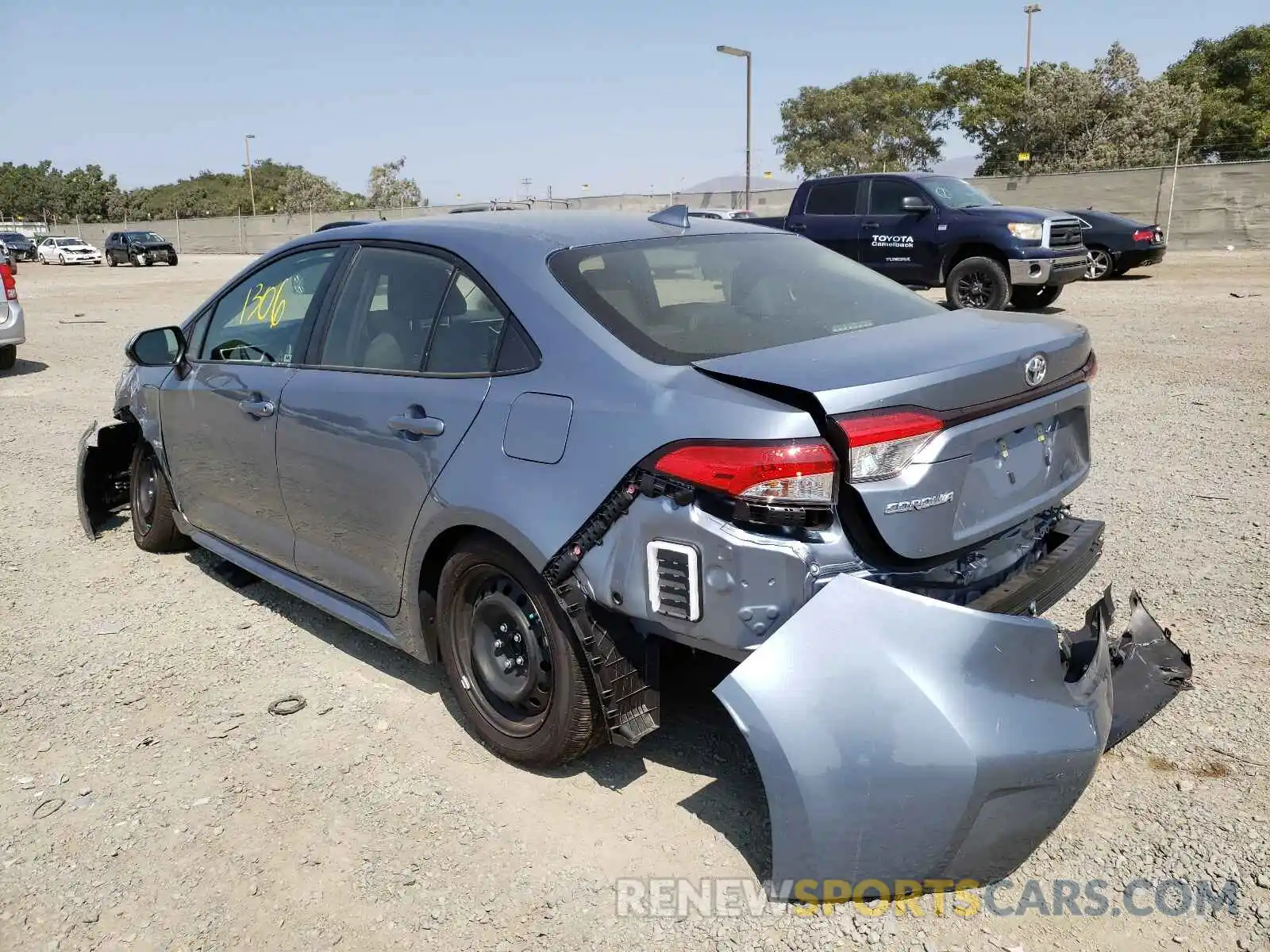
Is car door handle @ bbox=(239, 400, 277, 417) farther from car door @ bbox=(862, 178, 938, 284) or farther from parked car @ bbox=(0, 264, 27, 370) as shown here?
car door @ bbox=(862, 178, 938, 284)

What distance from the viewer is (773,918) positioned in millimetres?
2523

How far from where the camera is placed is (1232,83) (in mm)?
43531

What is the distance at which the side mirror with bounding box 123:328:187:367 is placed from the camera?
4680 mm

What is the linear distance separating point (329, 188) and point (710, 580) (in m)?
85.1

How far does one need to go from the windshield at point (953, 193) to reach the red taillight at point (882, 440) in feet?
37.5

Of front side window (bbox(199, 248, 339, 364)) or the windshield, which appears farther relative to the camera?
the windshield

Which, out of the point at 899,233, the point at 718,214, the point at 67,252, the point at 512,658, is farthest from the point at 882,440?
the point at 67,252

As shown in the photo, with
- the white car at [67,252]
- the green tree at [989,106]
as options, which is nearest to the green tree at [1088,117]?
the green tree at [989,106]

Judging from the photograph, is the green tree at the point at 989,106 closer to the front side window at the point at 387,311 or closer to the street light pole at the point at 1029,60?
the street light pole at the point at 1029,60

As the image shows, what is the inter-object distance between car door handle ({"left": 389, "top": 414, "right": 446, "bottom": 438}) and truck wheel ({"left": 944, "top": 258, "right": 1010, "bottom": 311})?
417 inches

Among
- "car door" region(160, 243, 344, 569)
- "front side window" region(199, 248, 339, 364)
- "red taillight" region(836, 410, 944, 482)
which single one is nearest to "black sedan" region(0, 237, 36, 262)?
"car door" region(160, 243, 344, 569)

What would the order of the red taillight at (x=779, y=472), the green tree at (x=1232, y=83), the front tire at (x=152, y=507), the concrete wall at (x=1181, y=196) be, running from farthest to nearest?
the green tree at (x=1232, y=83) < the concrete wall at (x=1181, y=196) < the front tire at (x=152, y=507) < the red taillight at (x=779, y=472)

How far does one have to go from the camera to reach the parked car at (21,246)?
149 feet

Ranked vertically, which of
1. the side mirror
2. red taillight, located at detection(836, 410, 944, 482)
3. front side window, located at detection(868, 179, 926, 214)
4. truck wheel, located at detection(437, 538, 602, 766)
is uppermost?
front side window, located at detection(868, 179, 926, 214)
